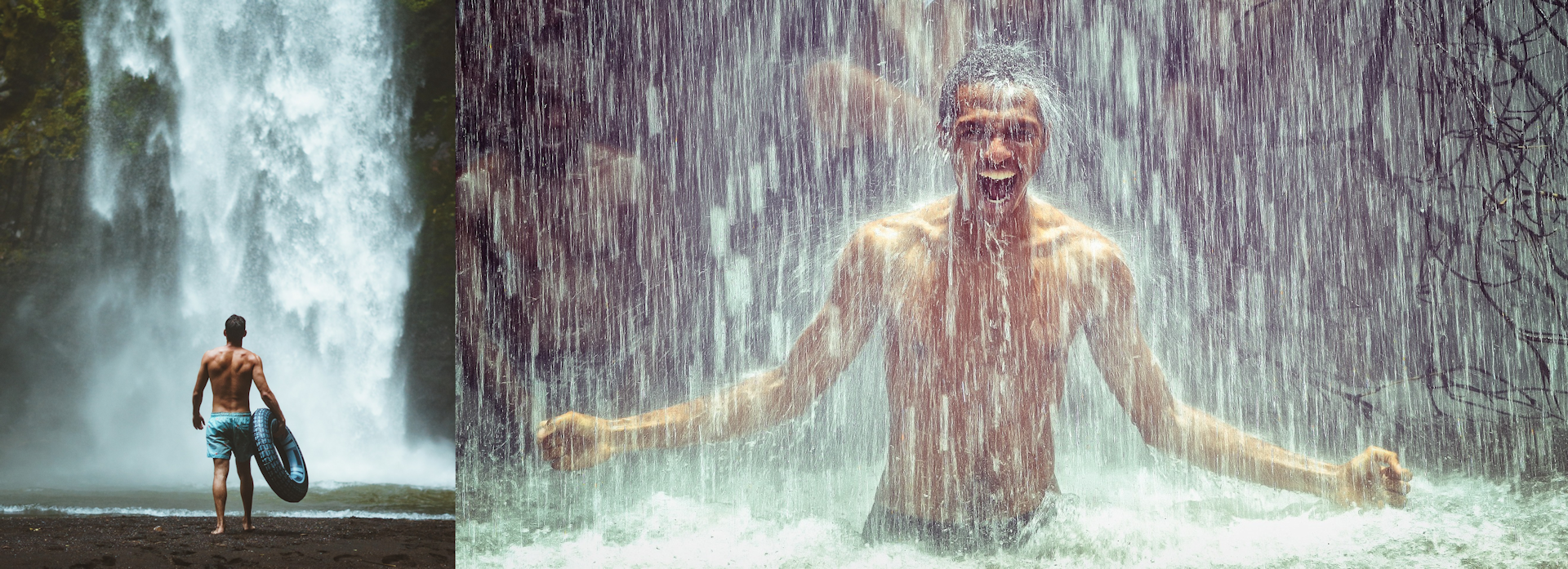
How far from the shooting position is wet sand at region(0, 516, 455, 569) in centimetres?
464

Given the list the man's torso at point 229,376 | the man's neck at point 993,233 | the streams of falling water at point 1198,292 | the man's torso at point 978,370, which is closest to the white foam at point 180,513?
the man's torso at point 229,376

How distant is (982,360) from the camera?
352 cm

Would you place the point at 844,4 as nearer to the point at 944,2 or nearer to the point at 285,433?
the point at 944,2

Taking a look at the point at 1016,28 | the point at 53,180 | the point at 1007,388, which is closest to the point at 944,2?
the point at 1016,28

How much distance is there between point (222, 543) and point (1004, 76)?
14.7ft

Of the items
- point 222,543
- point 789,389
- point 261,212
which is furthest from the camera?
point 261,212

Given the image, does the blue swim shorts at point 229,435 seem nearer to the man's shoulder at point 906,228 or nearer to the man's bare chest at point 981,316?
the man's shoulder at point 906,228

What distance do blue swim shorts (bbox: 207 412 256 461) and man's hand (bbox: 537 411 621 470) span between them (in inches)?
82.6

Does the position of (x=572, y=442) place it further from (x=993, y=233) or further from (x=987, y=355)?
(x=993, y=233)

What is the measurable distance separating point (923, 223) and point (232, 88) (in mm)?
8365

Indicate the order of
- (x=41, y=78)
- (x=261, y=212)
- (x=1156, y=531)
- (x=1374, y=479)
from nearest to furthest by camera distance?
(x=1374, y=479) < (x=1156, y=531) < (x=261, y=212) < (x=41, y=78)

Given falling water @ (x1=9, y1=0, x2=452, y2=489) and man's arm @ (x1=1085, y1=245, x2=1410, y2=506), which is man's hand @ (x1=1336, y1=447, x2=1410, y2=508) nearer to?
man's arm @ (x1=1085, y1=245, x2=1410, y2=506)

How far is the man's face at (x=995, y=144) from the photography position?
3482mm

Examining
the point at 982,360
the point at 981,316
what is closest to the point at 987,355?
the point at 982,360
